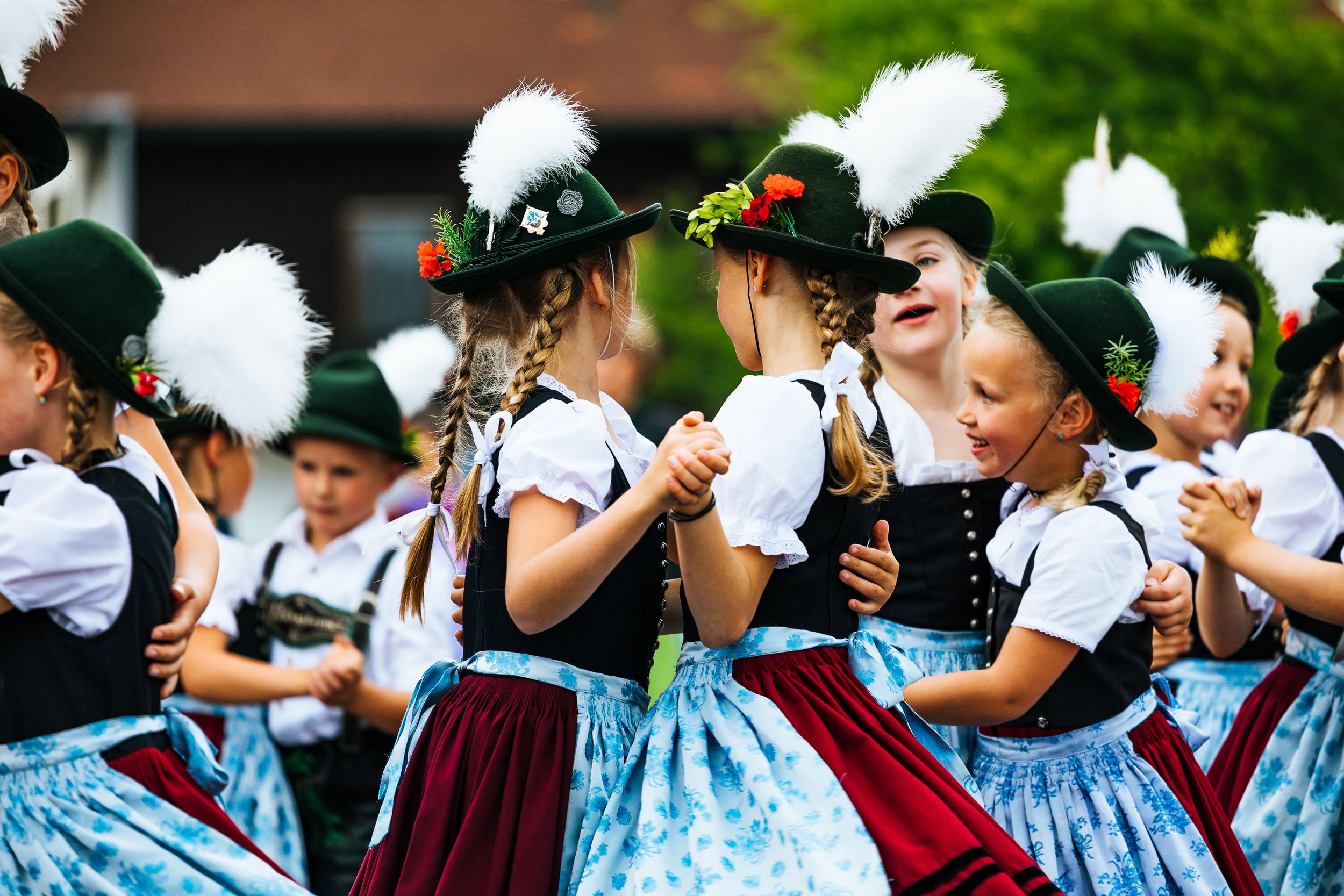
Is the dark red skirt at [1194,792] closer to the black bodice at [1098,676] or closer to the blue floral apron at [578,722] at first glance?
the black bodice at [1098,676]

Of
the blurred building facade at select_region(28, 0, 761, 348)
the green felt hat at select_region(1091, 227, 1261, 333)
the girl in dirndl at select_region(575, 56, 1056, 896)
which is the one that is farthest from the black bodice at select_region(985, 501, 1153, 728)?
the blurred building facade at select_region(28, 0, 761, 348)

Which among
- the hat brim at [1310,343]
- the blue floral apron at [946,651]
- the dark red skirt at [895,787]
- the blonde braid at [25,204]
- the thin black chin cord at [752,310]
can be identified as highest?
the blonde braid at [25,204]

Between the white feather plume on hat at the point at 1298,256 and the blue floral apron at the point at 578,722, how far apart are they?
8.44 feet

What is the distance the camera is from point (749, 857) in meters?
2.38

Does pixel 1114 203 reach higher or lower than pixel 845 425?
higher

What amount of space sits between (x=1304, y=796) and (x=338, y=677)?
2.89 metres

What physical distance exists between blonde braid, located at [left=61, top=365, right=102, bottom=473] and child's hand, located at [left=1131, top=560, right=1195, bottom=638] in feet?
7.76

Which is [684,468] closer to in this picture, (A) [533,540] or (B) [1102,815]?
(A) [533,540]

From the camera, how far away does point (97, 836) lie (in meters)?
2.69

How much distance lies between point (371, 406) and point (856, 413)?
2703 mm

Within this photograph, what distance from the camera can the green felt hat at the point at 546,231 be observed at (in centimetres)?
272

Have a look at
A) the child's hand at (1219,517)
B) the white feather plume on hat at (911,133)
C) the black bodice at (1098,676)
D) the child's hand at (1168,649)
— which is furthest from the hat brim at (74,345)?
the child's hand at (1168,649)

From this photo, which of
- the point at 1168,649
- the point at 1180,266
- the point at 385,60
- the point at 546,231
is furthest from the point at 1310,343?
the point at 385,60

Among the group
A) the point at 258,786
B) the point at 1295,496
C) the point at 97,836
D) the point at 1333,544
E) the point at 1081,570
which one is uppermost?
the point at 1295,496
